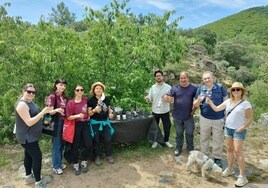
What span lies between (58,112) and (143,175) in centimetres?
199

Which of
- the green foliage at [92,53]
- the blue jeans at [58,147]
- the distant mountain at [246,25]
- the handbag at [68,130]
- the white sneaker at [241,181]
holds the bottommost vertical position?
the white sneaker at [241,181]

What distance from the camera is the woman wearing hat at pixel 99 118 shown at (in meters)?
5.98

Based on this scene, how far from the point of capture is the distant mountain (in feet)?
238

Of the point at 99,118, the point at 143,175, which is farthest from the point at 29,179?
the point at 143,175

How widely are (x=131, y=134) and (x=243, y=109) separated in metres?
2.56

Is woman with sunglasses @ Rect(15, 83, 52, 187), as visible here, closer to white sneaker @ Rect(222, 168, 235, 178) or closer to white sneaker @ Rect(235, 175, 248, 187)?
white sneaker @ Rect(222, 168, 235, 178)

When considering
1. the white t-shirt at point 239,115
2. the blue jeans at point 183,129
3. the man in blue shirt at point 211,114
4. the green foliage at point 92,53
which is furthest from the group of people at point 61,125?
the white t-shirt at point 239,115

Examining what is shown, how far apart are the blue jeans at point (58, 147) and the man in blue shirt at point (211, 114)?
2.58m

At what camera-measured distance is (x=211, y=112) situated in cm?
607

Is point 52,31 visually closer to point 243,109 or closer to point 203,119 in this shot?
point 203,119

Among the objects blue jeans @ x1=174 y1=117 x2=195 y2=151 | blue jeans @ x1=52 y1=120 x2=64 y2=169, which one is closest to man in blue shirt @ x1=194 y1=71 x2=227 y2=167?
blue jeans @ x1=174 y1=117 x2=195 y2=151

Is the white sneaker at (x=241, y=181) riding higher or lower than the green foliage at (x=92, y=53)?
lower

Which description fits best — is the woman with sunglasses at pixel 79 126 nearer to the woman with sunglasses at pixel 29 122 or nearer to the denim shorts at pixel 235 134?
the woman with sunglasses at pixel 29 122

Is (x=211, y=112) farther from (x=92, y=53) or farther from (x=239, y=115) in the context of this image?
(x=92, y=53)
